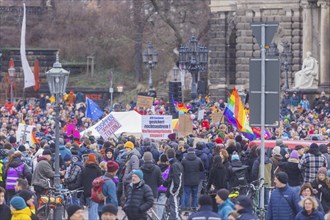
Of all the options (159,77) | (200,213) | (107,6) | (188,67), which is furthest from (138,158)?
(107,6)

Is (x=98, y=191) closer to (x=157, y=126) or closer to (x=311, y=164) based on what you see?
(x=311, y=164)

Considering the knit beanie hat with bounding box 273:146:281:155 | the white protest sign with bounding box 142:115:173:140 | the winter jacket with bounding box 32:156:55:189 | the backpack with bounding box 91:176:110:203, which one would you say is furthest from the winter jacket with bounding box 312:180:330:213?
the white protest sign with bounding box 142:115:173:140

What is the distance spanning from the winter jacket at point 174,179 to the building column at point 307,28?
118 feet

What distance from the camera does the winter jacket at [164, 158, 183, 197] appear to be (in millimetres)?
31438

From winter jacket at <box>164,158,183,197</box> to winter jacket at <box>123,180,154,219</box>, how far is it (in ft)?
18.0

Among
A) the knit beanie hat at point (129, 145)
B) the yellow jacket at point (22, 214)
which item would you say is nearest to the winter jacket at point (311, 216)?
the yellow jacket at point (22, 214)

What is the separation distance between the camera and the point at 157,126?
3853cm

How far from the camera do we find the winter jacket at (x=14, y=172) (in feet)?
99.6

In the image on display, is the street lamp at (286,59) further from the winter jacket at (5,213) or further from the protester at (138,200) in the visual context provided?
the winter jacket at (5,213)

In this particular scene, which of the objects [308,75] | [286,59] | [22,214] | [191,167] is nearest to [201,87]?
[286,59]

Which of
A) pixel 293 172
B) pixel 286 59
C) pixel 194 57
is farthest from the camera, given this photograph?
pixel 286 59

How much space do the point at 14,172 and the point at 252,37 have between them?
135 ft

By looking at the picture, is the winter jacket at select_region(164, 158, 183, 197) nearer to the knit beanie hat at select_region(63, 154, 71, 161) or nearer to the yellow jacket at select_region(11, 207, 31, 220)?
the knit beanie hat at select_region(63, 154, 71, 161)

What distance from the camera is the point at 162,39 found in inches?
3543
